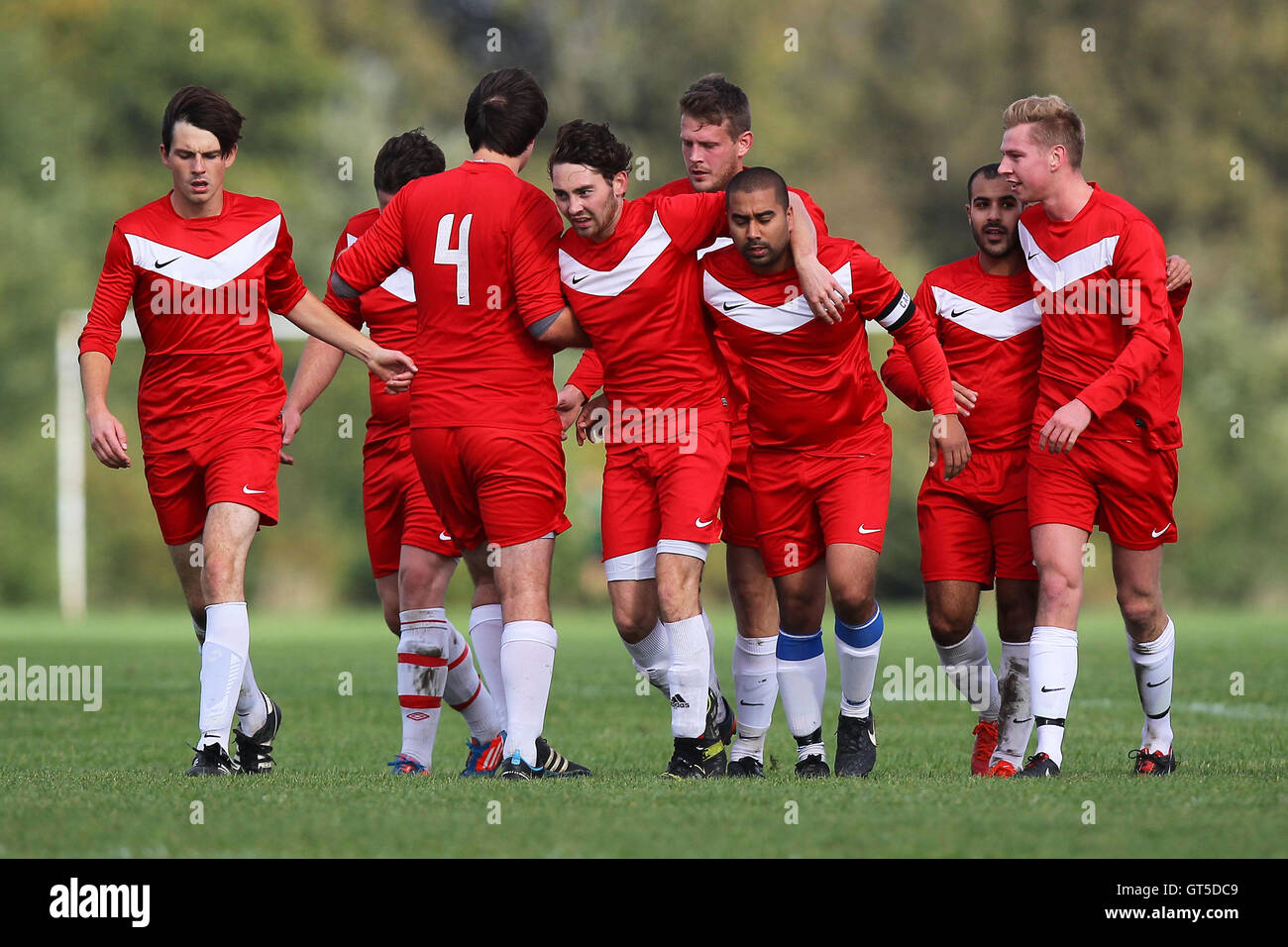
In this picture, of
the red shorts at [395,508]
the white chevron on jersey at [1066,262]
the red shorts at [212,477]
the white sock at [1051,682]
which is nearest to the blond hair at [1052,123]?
the white chevron on jersey at [1066,262]

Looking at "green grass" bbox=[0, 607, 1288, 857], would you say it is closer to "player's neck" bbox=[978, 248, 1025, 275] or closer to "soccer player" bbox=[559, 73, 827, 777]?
"soccer player" bbox=[559, 73, 827, 777]

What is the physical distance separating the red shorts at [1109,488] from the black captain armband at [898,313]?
0.64m

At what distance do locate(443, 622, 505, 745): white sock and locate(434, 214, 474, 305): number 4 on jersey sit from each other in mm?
1634

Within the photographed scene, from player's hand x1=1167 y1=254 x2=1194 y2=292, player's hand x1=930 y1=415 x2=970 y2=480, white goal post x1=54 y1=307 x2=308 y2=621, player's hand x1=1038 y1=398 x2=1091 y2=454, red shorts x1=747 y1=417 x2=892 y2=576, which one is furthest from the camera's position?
white goal post x1=54 y1=307 x2=308 y2=621

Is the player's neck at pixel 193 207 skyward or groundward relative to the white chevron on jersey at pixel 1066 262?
skyward

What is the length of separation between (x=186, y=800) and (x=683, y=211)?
99.5 inches

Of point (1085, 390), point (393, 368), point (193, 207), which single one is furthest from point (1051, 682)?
point (193, 207)

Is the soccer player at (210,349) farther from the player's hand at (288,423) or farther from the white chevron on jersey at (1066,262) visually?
the white chevron on jersey at (1066,262)

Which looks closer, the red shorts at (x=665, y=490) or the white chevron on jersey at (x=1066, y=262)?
the red shorts at (x=665, y=490)

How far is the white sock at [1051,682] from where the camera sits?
6.10m

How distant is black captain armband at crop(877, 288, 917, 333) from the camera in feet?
20.4

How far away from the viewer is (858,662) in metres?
6.58

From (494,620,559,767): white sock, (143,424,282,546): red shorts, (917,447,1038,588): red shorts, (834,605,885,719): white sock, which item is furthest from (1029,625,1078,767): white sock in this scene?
(143,424,282,546): red shorts
